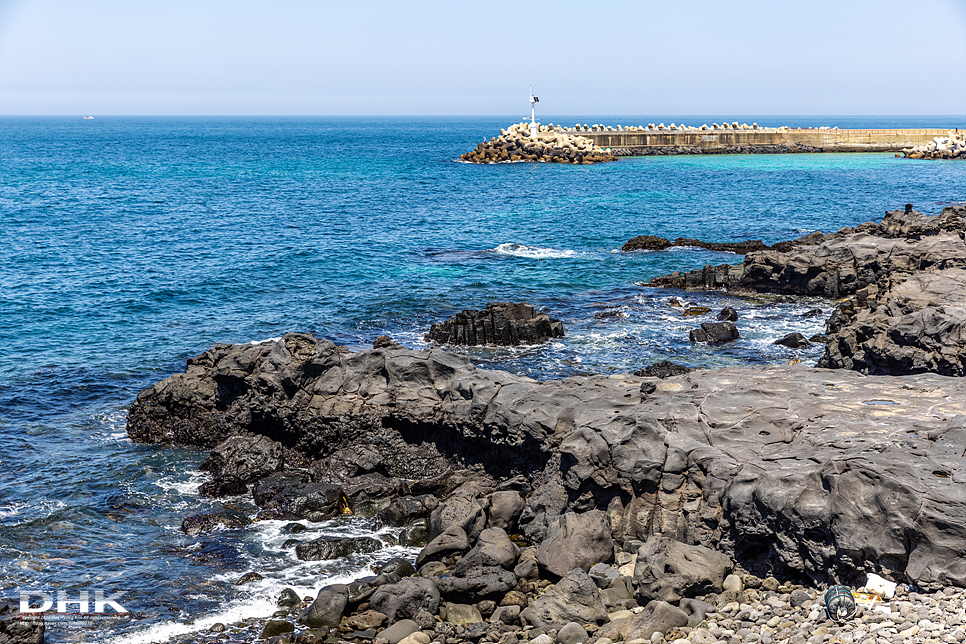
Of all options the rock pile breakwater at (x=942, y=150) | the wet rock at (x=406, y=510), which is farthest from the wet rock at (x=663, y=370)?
the rock pile breakwater at (x=942, y=150)

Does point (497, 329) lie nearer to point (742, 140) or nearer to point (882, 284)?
point (882, 284)

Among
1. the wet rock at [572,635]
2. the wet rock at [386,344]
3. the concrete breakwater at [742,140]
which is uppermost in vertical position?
the concrete breakwater at [742,140]

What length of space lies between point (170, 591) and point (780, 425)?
1324 cm

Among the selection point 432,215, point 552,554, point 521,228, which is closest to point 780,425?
point 552,554

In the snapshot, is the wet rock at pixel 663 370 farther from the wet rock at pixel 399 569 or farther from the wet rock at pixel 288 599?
the wet rock at pixel 288 599

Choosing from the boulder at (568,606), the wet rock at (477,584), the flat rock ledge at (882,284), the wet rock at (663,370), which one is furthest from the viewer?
the wet rock at (663,370)

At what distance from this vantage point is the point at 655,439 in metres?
16.6

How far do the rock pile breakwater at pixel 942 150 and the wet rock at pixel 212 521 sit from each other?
Result: 424 ft

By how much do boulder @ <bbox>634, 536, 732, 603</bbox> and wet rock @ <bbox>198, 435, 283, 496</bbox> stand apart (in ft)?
35.8

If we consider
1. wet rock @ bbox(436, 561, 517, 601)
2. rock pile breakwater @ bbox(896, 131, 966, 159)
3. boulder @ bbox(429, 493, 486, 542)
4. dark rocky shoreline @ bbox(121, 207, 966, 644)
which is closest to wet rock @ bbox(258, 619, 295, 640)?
dark rocky shoreline @ bbox(121, 207, 966, 644)

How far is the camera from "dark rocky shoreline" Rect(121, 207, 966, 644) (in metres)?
13.2

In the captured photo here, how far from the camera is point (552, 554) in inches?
618

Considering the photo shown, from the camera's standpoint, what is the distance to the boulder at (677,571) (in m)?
14.0

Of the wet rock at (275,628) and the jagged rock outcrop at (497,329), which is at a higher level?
the jagged rock outcrop at (497,329)
